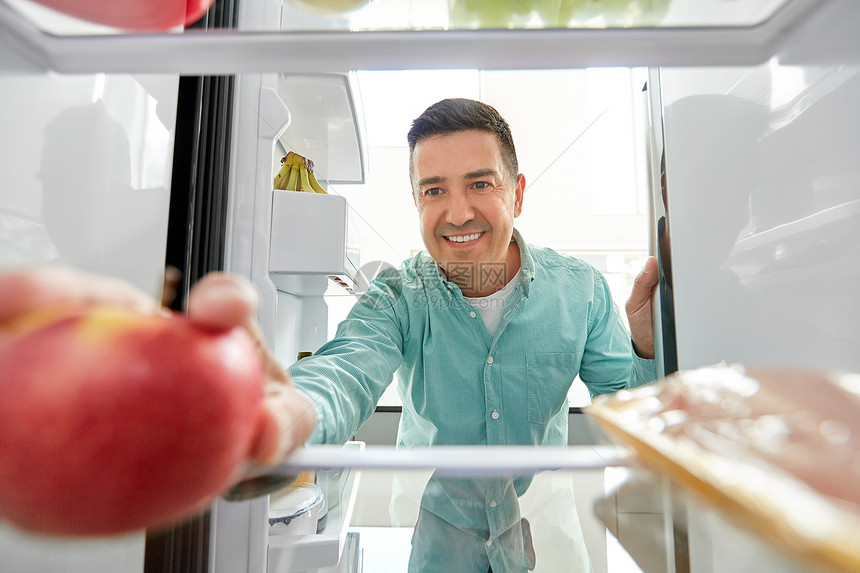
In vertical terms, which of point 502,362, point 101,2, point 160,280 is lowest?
point 502,362

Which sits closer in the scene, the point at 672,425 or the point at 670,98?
the point at 672,425

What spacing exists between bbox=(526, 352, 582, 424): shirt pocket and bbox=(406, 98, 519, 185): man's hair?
0.33 m

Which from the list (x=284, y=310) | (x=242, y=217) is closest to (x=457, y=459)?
(x=242, y=217)

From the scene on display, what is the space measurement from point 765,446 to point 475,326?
64 centimetres

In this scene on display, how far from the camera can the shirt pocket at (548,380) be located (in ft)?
2.60

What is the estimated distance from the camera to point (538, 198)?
109 cm

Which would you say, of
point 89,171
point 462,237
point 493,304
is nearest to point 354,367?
point 462,237

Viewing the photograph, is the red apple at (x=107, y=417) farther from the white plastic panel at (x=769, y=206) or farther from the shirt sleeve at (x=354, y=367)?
the white plastic panel at (x=769, y=206)

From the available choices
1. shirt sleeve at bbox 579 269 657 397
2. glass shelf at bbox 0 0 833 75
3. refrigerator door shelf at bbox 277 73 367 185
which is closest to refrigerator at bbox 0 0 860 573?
glass shelf at bbox 0 0 833 75

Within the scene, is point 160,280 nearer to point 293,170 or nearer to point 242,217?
point 242,217

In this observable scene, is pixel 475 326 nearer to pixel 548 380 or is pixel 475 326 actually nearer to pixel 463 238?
pixel 548 380

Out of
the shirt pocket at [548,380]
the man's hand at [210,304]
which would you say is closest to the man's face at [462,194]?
the shirt pocket at [548,380]

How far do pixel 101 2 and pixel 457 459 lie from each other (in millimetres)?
338

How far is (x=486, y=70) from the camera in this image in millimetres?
372
